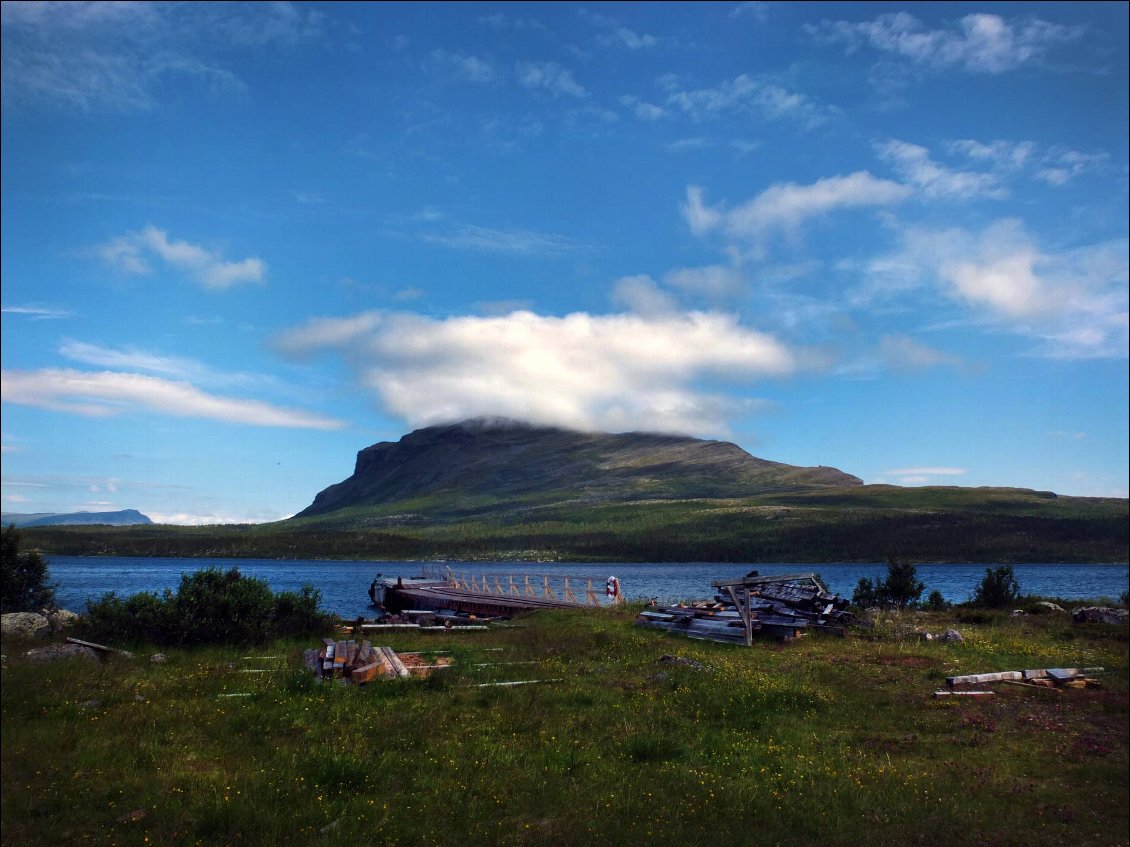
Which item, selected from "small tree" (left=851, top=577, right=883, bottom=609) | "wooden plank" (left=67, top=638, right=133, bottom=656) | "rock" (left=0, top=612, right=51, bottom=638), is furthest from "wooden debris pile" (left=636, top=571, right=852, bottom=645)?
"rock" (left=0, top=612, right=51, bottom=638)

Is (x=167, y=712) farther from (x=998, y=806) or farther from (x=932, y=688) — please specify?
(x=932, y=688)

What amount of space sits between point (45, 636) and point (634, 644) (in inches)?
811

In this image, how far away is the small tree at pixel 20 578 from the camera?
93.6 feet

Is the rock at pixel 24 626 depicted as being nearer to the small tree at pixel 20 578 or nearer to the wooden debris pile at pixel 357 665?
the small tree at pixel 20 578

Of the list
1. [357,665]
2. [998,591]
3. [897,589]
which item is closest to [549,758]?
Answer: [357,665]

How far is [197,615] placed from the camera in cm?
2509

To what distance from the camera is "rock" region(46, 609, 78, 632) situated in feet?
82.4

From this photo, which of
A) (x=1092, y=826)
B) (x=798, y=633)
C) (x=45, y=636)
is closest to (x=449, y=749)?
(x=1092, y=826)

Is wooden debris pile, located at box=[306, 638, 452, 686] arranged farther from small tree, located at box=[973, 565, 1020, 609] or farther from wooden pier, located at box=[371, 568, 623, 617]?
small tree, located at box=[973, 565, 1020, 609]

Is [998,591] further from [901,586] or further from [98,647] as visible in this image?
[98,647]

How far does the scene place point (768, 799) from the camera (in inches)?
453

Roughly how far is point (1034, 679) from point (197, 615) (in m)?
27.8

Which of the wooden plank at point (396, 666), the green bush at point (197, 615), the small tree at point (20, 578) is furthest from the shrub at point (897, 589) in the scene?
the small tree at point (20, 578)

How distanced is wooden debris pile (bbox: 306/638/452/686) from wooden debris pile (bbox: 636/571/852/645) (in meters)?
13.6
